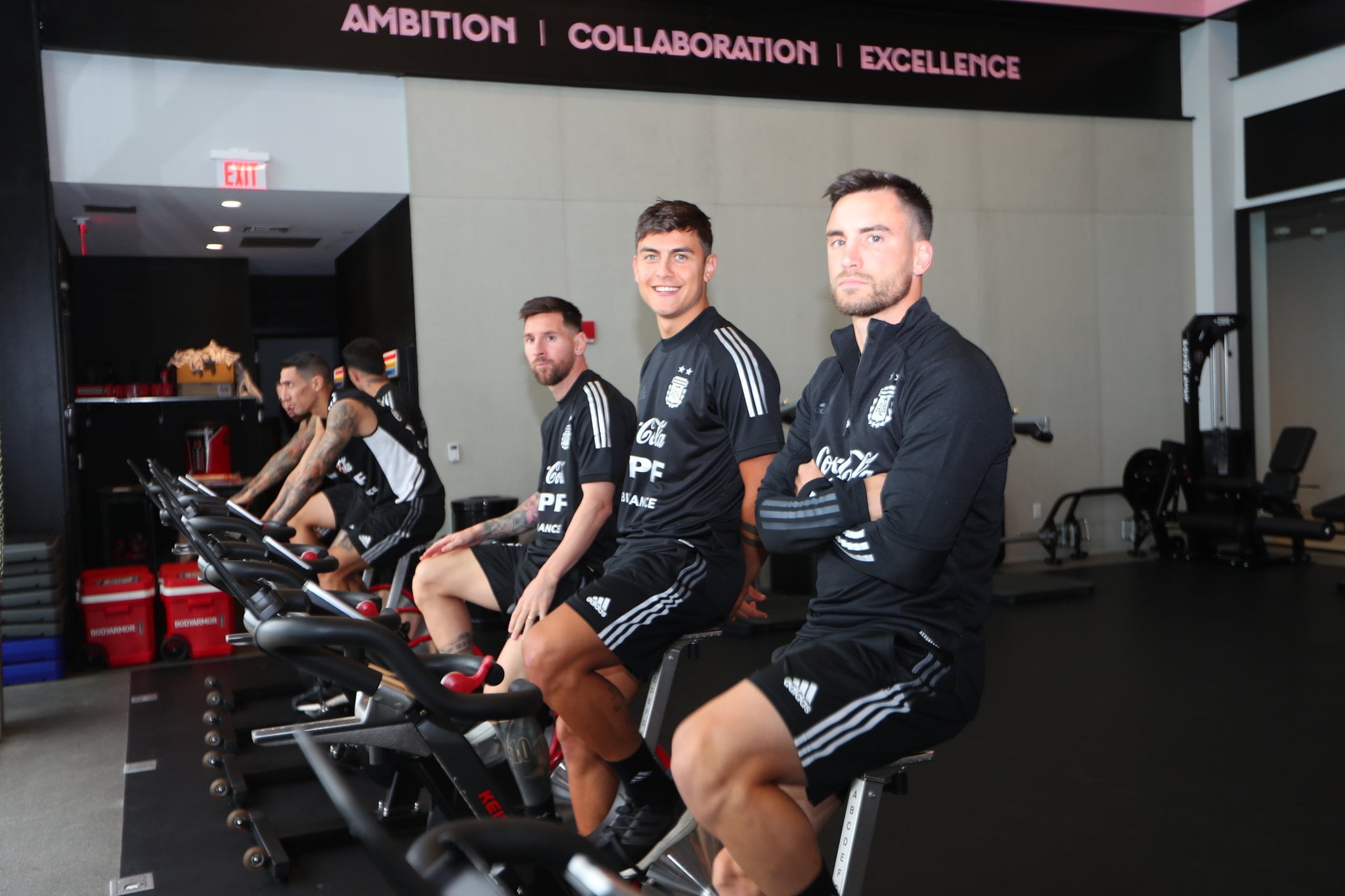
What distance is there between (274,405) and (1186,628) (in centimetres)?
792

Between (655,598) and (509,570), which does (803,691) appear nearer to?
(655,598)

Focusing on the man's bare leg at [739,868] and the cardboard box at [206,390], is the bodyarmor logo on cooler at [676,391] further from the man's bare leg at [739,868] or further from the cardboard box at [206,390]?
the cardboard box at [206,390]

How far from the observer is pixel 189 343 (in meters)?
7.62

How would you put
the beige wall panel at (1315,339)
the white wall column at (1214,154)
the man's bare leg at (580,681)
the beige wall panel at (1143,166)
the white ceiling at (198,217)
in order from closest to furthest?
the man's bare leg at (580,681) → the white ceiling at (198,217) → the beige wall panel at (1143,166) → the white wall column at (1214,154) → the beige wall panel at (1315,339)

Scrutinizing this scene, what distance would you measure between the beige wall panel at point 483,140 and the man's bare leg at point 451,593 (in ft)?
12.6

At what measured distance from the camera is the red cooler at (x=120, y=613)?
17.6 feet

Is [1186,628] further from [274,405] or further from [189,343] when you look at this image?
[274,405]

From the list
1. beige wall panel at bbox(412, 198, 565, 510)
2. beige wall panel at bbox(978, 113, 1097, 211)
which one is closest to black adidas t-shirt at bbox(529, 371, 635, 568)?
beige wall panel at bbox(412, 198, 565, 510)

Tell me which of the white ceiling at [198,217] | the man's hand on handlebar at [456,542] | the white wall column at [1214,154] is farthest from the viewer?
the white wall column at [1214,154]

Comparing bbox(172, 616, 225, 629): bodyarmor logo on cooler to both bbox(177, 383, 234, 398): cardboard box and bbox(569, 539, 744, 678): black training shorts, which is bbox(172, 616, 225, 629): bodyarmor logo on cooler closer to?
bbox(177, 383, 234, 398): cardboard box

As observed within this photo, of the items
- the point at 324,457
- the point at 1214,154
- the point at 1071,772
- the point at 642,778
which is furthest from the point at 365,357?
the point at 1214,154

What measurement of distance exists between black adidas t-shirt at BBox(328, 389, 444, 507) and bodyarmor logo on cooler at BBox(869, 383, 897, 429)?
2701mm

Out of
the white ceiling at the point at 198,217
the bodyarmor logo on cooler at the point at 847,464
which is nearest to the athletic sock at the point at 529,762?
the bodyarmor logo on cooler at the point at 847,464

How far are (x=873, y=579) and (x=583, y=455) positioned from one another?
4.08ft
